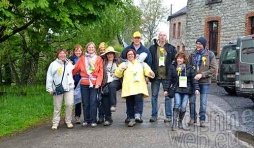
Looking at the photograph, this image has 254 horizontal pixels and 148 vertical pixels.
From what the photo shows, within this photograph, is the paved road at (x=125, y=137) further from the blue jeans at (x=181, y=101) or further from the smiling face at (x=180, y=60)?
the smiling face at (x=180, y=60)

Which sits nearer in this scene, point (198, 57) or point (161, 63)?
point (198, 57)

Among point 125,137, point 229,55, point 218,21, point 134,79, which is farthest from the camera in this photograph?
point 218,21

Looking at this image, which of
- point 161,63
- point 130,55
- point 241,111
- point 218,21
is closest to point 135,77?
point 130,55

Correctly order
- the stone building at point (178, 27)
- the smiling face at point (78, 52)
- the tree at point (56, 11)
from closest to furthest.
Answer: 1. the smiling face at point (78, 52)
2. the tree at point (56, 11)
3. the stone building at point (178, 27)

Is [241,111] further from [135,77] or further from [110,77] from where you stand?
[110,77]

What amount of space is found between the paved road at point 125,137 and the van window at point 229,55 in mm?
7843

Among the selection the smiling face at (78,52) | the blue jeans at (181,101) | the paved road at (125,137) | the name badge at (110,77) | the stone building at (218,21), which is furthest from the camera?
the stone building at (218,21)

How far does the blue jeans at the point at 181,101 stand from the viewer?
8.26m

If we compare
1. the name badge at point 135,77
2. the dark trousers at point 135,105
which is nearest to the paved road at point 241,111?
the dark trousers at point 135,105

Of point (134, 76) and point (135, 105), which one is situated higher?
point (134, 76)

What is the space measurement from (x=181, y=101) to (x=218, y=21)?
1995 centimetres

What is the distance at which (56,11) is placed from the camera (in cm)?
1080

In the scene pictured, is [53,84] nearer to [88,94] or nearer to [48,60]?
[88,94]

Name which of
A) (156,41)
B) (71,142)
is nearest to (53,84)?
Answer: (71,142)
